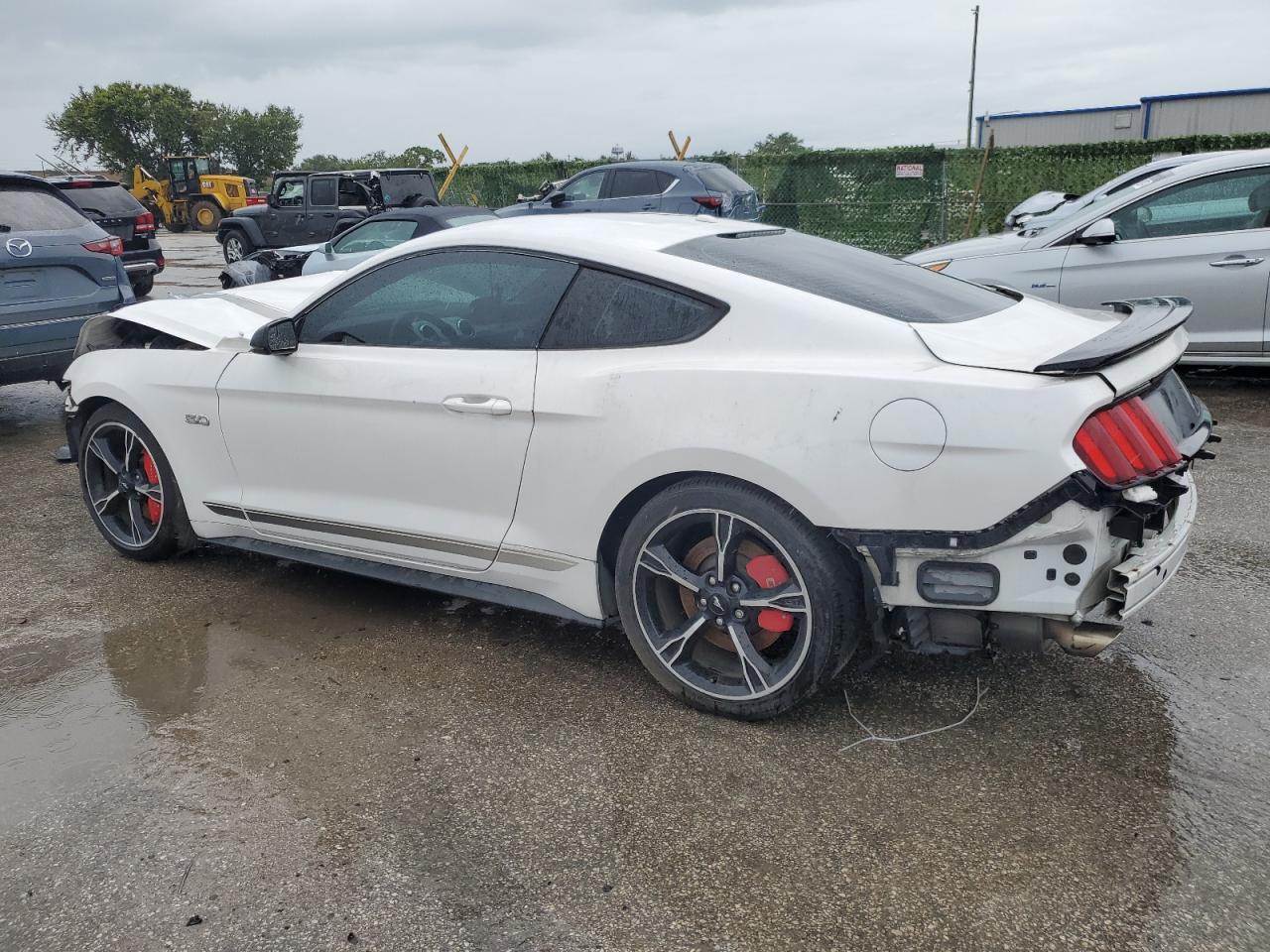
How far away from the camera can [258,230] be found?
1823 cm

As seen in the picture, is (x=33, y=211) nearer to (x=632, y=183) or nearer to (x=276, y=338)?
(x=276, y=338)

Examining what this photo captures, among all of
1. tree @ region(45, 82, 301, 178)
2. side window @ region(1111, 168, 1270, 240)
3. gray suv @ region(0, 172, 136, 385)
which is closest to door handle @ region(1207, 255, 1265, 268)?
side window @ region(1111, 168, 1270, 240)

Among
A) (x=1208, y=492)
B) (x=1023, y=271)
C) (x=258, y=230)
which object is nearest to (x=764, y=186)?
(x=258, y=230)

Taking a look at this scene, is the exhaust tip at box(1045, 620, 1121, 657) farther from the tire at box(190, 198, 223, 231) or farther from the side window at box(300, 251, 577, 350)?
the tire at box(190, 198, 223, 231)

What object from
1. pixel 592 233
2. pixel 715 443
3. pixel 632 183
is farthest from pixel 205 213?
pixel 715 443

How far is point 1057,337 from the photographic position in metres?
3.13

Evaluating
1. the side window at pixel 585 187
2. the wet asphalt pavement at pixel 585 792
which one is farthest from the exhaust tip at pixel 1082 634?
the side window at pixel 585 187

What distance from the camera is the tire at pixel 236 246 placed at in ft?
60.5

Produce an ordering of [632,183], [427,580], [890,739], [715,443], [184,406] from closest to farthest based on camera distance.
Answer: [715,443] → [890,739] → [427,580] → [184,406] → [632,183]

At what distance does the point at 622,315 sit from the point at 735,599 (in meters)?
0.96

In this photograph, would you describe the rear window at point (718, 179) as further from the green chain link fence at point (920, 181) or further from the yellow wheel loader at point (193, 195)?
the yellow wheel loader at point (193, 195)

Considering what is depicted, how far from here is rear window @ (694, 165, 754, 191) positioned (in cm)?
1466

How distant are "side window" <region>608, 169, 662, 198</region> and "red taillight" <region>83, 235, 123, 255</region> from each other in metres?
8.34

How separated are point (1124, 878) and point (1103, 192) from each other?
26.7ft
